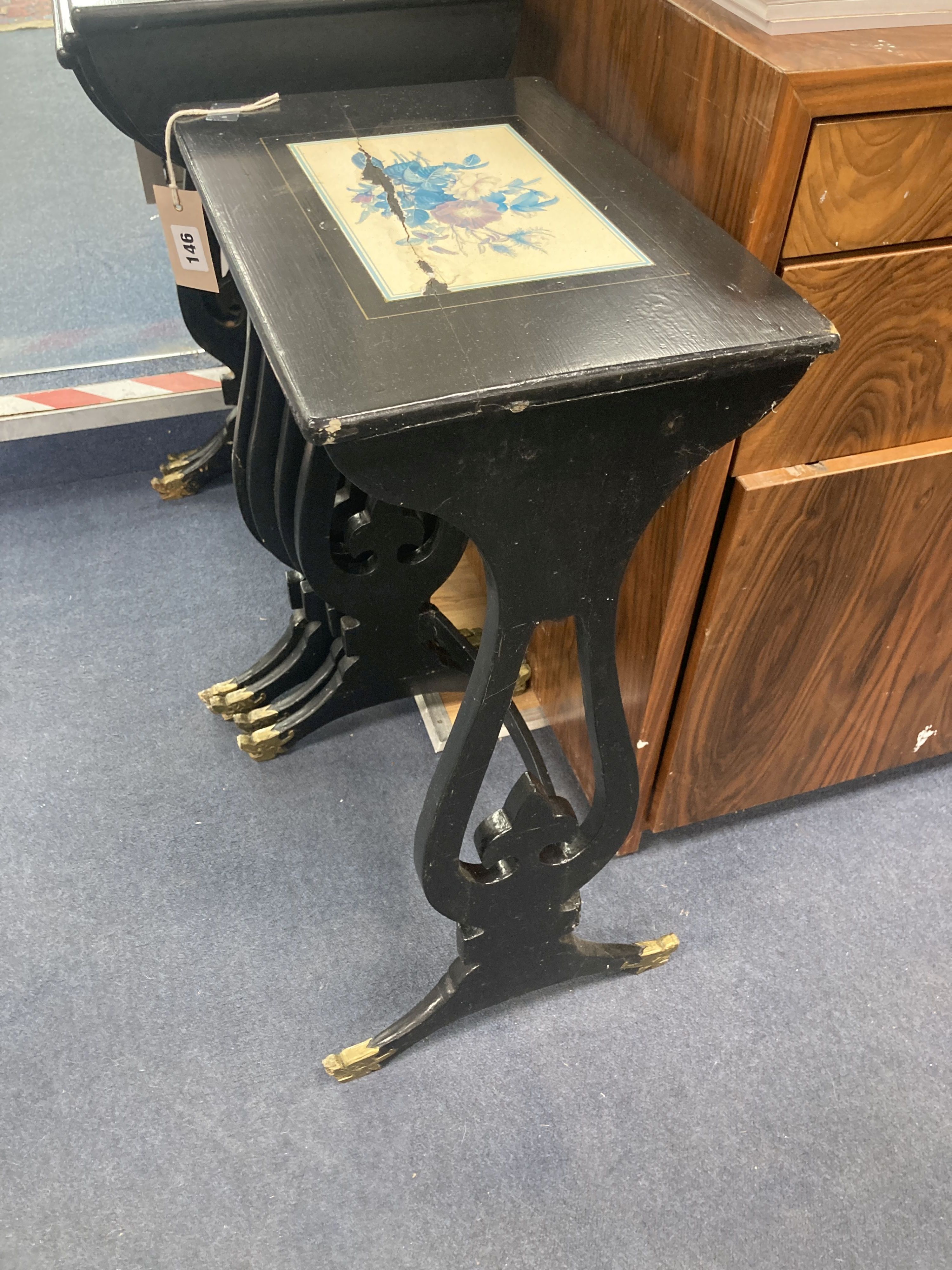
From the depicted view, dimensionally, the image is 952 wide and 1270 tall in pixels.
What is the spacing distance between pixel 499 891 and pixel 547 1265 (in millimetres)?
336

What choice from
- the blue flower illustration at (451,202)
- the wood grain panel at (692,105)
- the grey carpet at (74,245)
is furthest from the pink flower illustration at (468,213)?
the grey carpet at (74,245)

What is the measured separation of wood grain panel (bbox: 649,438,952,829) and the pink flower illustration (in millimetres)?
302

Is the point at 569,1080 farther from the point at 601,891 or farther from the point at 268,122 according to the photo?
the point at 268,122

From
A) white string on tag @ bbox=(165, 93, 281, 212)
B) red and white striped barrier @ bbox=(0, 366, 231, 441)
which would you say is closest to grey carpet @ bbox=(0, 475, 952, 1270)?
red and white striped barrier @ bbox=(0, 366, 231, 441)

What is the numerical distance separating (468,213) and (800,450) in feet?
1.13

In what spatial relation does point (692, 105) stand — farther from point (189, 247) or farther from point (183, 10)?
point (189, 247)

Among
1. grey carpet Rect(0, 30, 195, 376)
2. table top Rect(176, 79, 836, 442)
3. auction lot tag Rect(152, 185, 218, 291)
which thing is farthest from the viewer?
grey carpet Rect(0, 30, 195, 376)

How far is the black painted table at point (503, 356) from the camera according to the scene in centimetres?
55

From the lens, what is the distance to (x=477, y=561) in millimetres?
1457

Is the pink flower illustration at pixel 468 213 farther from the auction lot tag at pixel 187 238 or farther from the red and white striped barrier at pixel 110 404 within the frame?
the red and white striped barrier at pixel 110 404

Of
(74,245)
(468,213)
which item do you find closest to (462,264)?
(468,213)

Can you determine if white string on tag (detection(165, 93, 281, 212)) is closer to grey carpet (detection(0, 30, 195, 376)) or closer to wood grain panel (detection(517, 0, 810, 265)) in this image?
wood grain panel (detection(517, 0, 810, 265))

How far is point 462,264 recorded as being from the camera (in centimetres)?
64

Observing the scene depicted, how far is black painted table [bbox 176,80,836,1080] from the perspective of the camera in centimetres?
55
